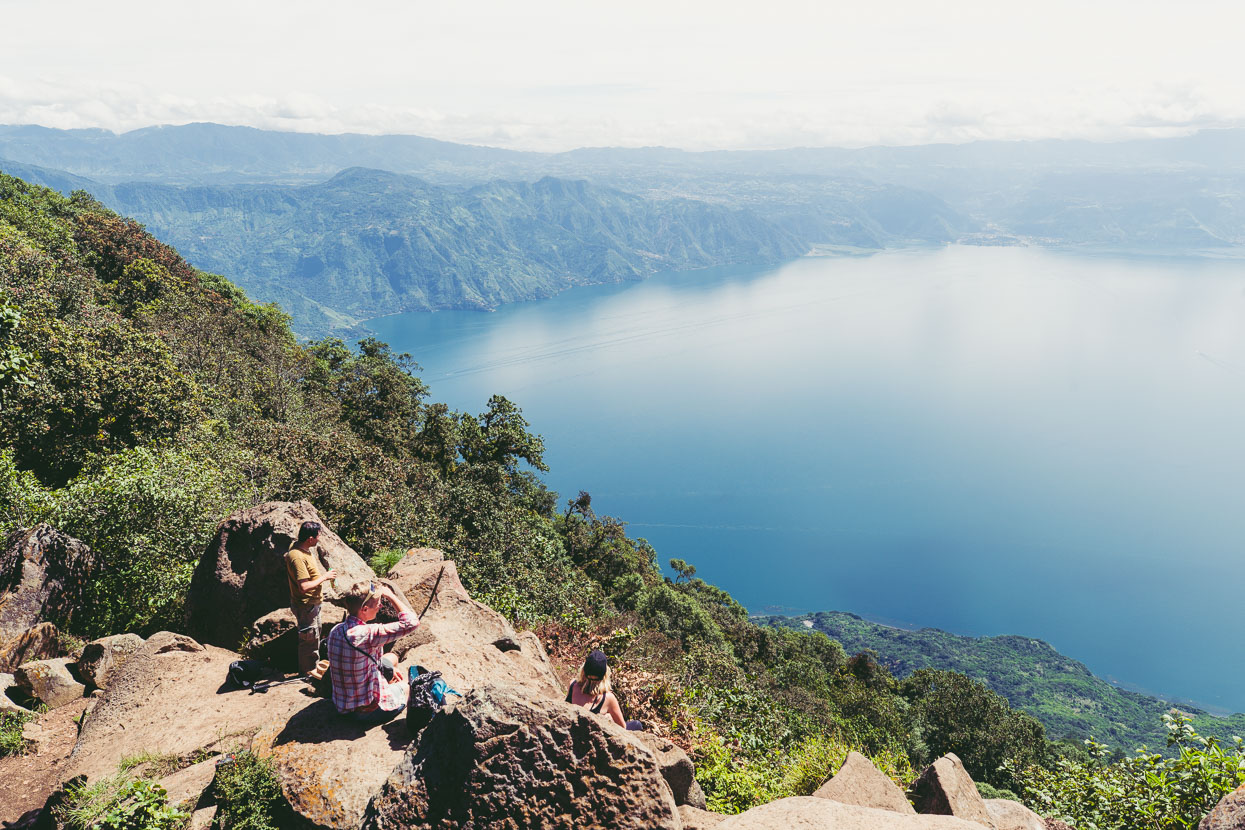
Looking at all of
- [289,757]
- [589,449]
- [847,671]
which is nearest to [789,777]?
[289,757]

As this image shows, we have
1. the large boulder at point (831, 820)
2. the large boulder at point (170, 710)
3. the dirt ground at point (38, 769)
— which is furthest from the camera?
the large boulder at point (170, 710)

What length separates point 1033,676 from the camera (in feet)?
271

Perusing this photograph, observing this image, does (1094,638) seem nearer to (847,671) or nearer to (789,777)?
(847,671)

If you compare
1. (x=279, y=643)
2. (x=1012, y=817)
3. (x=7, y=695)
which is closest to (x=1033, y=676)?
(x=1012, y=817)

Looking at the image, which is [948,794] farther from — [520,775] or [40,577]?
[40,577]

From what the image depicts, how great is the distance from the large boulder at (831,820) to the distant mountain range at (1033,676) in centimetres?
8285

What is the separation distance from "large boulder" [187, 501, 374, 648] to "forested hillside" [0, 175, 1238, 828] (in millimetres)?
1826

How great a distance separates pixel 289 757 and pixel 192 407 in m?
19.7

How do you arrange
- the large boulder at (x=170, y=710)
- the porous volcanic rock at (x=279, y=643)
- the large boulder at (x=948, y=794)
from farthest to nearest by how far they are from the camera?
the porous volcanic rock at (x=279, y=643), the large boulder at (x=948, y=794), the large boulder at (x=170, y=710)

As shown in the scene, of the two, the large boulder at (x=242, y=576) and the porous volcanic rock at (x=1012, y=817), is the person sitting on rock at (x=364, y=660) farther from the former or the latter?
the porous volcanic rock at (x=1012, y=817)

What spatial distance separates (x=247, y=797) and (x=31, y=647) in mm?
8952

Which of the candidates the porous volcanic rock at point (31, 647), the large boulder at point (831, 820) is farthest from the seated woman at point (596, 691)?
the porous volcanic rock at point (31, 647)

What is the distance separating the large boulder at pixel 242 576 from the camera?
39.3 feet

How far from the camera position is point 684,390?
174 m
